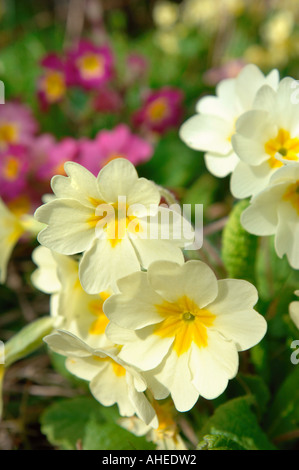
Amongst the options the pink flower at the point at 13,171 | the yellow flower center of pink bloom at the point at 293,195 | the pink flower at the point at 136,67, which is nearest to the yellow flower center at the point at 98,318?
the yellow flower center of pink bloom at the point at 293,195

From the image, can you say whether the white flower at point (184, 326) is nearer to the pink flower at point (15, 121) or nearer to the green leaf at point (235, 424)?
the green leaf at point (235, 424)

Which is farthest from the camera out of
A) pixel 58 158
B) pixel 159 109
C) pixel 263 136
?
pixel 159 109

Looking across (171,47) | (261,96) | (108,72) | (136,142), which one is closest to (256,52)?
(171,47)

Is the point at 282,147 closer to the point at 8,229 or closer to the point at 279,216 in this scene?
the point at 279,216

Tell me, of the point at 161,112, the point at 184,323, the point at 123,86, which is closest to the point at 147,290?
the point at 184,323

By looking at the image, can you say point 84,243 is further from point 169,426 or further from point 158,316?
point 169,426
